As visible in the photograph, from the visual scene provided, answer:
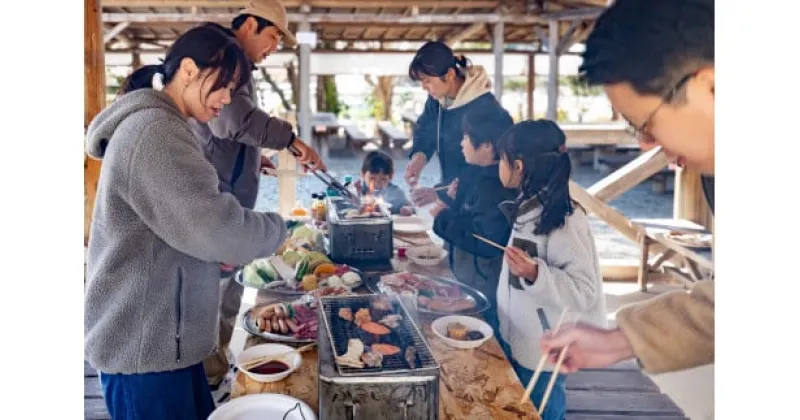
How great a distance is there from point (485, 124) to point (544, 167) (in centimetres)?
75

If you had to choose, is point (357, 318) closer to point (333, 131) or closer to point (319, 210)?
point (319, 210)

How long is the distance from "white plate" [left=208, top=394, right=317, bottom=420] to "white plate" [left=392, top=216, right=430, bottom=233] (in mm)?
1719

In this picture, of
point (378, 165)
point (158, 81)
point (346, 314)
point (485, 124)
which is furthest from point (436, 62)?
point (346, 314)

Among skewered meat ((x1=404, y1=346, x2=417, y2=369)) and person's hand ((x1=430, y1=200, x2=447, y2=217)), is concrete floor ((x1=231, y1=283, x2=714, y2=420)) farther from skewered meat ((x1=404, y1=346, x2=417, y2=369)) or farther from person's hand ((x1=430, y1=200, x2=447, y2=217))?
person's hand ((x1=430, y1=200, x2=447, y2=217))

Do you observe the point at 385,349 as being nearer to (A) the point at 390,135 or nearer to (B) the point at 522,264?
(B) the point at 522,264

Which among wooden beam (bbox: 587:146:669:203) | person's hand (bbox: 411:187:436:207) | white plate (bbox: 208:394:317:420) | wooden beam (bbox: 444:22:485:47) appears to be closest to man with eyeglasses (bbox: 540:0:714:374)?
white plate (bbox: 208:394:317:420)

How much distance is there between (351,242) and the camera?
2.43 meters

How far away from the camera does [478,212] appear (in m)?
2.63

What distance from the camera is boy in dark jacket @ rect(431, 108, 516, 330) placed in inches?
102

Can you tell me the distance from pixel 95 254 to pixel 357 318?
618 mm

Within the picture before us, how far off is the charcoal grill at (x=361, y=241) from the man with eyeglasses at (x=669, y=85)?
3.68 feet
